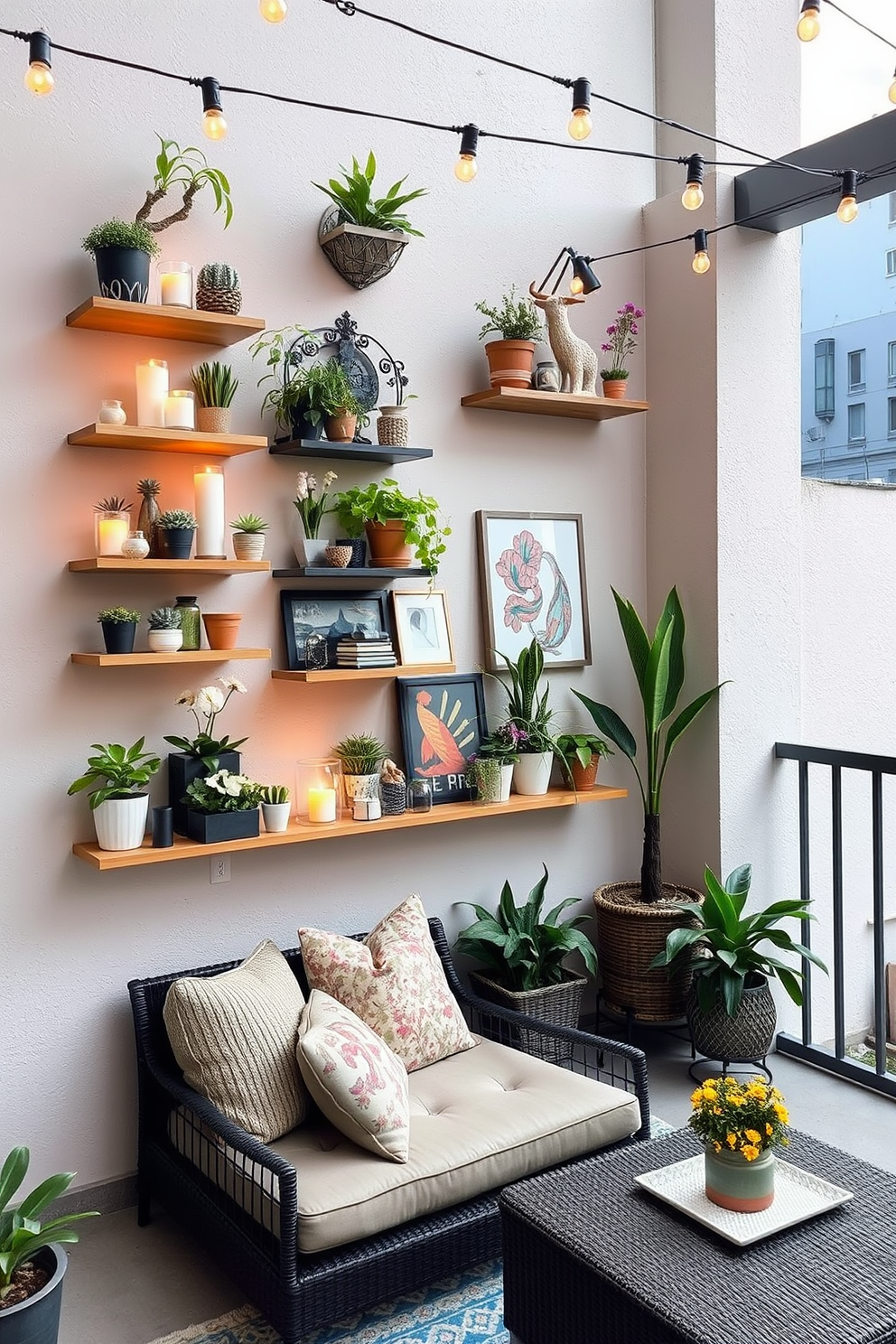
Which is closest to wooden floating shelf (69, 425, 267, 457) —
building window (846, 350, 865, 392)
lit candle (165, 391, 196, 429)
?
lit candle (165, 391, 196, 429)

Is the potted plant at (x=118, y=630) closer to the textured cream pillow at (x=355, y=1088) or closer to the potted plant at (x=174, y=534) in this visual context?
the potted plant at (x=174, y=534)

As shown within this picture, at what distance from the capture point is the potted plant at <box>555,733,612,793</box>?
3709mm

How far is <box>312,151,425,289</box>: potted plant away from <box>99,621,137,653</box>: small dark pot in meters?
1.25

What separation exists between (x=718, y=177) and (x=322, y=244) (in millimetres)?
1382

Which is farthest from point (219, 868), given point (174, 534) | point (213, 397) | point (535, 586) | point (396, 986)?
point (535, 586)

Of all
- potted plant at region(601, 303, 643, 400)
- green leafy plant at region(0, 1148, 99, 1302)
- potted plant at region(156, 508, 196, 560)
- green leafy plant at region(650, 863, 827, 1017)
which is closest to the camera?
green leafy plant at region(0, 1148, 99, 1302)

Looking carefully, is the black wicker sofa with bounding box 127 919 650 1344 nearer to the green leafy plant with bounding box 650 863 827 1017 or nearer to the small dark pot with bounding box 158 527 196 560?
the green leafy plant with bounding box 650 863 827 1017

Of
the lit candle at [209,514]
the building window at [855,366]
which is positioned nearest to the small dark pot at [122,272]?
the lit candle at [209,514]

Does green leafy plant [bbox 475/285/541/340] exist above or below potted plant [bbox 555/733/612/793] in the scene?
above

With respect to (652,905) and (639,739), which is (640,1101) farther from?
(639,739)

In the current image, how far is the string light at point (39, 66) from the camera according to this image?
2006 mm

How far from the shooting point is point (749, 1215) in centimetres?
205

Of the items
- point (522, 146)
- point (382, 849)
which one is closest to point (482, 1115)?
point (382, 849)

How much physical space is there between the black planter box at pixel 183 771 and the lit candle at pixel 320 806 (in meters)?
0.26
